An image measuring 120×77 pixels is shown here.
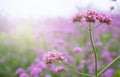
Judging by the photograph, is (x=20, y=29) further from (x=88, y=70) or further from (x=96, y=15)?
(x=96, y=15)

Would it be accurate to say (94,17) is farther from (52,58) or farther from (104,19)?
(52,58)

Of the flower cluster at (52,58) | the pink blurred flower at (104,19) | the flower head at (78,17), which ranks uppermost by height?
the flower head at (78,17)

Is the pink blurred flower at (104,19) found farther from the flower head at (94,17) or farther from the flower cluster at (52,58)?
the flower cluster at (52,58)

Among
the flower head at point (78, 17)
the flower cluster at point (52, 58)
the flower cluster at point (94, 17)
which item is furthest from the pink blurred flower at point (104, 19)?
the flower cluster at point (52, 58)

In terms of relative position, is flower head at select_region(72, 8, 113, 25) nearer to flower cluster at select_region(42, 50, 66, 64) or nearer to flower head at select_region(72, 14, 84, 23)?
flower head at select_region(72, 14, 84, 23)

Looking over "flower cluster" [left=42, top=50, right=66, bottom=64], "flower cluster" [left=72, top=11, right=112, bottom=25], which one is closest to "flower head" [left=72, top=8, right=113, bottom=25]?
"flower cluster" [left=72, top=11, right=112, bottom=25]

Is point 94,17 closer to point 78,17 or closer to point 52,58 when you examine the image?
point 78,17

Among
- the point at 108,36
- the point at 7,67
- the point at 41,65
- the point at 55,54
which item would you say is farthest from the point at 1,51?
the point at 55,54

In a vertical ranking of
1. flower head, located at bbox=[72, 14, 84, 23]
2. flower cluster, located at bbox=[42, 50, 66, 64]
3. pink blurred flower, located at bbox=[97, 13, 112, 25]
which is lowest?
flower cluster, located at bbox=[42, 50, 66, 64]

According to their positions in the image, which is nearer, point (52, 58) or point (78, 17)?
point (52, 58)

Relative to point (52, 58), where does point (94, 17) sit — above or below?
above

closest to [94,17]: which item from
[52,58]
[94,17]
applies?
[94,17]

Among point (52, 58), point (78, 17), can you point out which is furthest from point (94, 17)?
point (52, 58)
